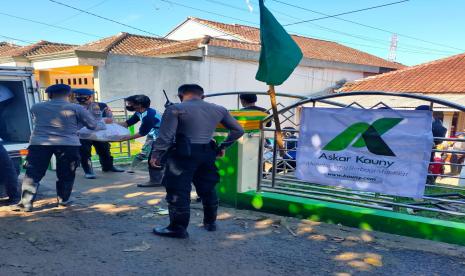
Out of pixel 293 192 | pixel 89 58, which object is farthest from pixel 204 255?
pixel 89 58

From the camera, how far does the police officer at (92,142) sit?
6.17 metres

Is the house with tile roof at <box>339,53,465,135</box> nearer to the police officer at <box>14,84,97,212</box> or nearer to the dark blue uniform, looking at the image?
the dark blue uniform

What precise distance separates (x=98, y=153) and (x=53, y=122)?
2.76m

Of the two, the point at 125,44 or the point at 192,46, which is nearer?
the point at 192,46

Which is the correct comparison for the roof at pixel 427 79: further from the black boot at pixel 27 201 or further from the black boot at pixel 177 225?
the black boot at pixel 27 201

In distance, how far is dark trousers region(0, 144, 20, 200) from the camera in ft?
15.3

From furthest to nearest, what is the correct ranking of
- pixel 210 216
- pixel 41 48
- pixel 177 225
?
pixel 41 48 < pixel 210 216 < pixel 177 225

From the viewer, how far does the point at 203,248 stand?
356 centimetres

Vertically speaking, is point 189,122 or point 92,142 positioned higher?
point 189,122

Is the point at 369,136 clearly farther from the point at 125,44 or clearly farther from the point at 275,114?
the point at 125,44

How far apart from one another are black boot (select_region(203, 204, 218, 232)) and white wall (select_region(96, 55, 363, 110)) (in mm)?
12202

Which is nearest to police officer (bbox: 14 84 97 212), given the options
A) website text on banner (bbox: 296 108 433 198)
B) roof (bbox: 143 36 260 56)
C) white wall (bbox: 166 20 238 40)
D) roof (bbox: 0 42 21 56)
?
website text on banner (bbox: 296 108 433 198)

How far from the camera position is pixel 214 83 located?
18672 mm

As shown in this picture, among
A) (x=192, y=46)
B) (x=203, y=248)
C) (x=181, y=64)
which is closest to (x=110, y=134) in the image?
(x=203, y=248)
